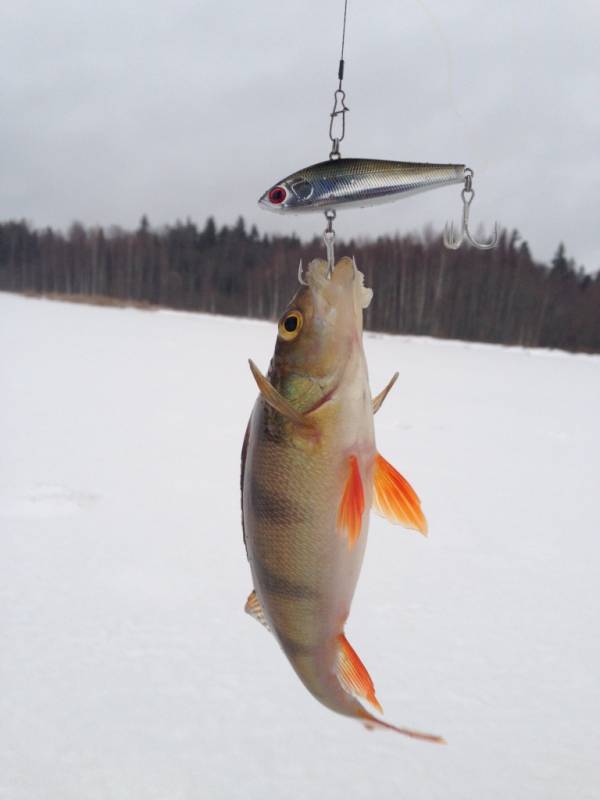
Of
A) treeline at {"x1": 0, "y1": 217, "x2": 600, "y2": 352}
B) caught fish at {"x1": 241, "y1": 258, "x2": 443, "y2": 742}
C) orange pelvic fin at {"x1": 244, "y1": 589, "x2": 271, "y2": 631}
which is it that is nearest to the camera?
caught fish at {"x1": 241, "y1": 258, "x2": 443, "y2": 742}

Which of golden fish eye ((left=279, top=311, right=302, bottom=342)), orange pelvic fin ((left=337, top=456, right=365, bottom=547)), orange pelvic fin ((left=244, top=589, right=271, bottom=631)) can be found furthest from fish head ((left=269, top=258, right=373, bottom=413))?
orange pelvic fin ((left=244, top=589, right=271, bottom=631))

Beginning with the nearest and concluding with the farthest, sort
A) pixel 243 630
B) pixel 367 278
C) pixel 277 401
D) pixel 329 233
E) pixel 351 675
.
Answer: pixel 277 401 < pixel 351 675 < pixel 329 233 < pixel 243 630 < pixel 367 278

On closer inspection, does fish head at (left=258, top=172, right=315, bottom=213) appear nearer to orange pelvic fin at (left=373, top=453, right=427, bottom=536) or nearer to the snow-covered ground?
orange pelvic fin at (left=373, top=453, right=427, bottom=536)

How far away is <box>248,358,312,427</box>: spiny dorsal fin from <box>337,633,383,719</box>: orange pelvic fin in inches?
14.9

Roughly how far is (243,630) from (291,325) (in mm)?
2993

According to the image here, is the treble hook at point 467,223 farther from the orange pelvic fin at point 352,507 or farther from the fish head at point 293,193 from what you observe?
the orange pelvic fin at point 352,507

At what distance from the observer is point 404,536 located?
5062 millimetres

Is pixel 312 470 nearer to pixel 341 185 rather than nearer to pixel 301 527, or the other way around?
pixel 301 527

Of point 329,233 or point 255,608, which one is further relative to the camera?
point 329,233

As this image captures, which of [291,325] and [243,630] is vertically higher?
[291,325]

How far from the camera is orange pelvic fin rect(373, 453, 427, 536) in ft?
3.68

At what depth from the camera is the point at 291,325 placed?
3.44 feet

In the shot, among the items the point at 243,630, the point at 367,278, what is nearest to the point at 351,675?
the point at 243,630

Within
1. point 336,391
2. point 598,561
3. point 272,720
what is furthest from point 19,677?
point 598,561
